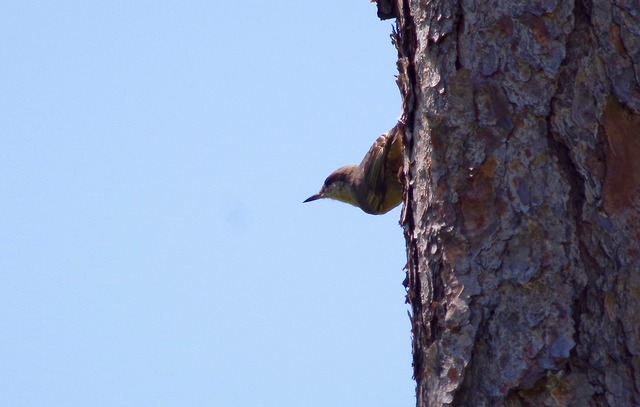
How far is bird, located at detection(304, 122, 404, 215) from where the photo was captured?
18.3 feet

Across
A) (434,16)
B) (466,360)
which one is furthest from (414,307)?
(434,16)

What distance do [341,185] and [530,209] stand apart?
454 cm

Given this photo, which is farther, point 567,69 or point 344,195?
point 344,195

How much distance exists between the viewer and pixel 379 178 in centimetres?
600

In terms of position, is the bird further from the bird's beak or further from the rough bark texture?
the rough bark texture

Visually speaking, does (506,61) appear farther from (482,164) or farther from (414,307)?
(414,307)

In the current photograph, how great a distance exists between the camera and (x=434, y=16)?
3.24 metres

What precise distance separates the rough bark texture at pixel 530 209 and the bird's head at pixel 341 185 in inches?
145

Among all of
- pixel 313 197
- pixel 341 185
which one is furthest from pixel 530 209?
pixel 313 197

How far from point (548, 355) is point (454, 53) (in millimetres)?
1068

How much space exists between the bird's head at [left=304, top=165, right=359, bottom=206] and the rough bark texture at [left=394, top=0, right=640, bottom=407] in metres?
3.67

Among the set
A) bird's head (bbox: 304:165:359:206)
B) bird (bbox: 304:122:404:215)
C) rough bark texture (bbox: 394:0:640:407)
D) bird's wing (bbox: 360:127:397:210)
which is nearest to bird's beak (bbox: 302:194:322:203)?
bird's head (bbox: 304:165:359:206)

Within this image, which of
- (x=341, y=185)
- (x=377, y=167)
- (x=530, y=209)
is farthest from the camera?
(x=341, y=185)

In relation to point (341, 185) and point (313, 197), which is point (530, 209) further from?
point (313, 197)
